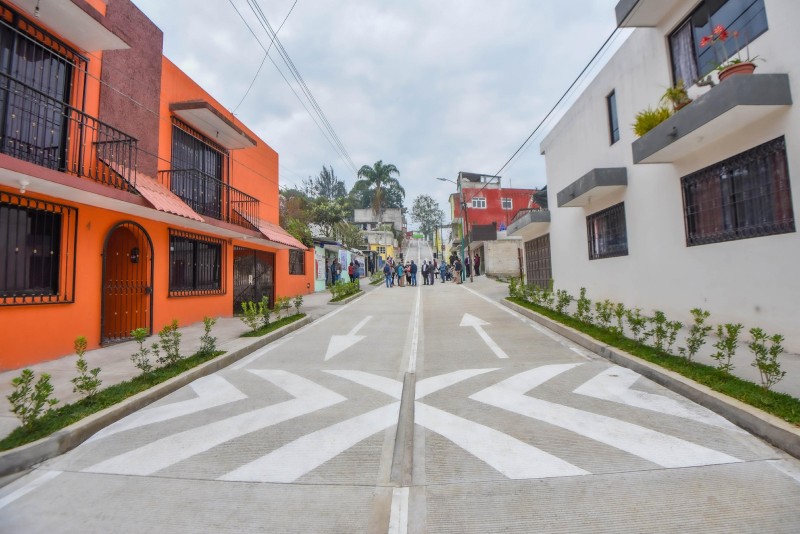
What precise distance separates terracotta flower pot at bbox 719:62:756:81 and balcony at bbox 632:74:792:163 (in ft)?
0.94

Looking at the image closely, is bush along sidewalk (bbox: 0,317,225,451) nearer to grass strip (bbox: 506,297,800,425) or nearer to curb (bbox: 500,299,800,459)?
curb (bbox: 500,299,800,459)

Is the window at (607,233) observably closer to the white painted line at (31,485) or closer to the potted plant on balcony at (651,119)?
Result: the potted plant on balcony at (651,119)

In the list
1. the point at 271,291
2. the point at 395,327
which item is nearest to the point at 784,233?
the point at 395,327

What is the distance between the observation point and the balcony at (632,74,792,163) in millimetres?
5641

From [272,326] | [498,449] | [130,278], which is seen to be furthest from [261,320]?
[498,449]

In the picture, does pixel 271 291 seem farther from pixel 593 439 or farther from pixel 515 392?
pixel 593 439

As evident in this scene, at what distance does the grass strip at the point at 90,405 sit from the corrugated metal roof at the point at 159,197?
11.5ft

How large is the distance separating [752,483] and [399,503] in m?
2.50

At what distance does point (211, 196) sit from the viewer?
40.8 ft

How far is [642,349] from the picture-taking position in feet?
20.7

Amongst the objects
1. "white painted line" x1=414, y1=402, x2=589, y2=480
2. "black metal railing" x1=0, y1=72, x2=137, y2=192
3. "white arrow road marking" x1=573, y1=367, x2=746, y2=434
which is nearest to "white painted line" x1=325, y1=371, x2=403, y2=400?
"white painted line" x1=414, y1=402, x2=589, y2=480

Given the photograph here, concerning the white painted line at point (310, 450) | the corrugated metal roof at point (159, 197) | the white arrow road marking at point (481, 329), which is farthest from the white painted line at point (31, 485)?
the white arrow road marking at point (481, 329)

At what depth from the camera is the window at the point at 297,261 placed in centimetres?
1964

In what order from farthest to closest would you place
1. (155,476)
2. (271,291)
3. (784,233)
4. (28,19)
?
(271,291) → (28,19) → (784,233) → (155,476)
